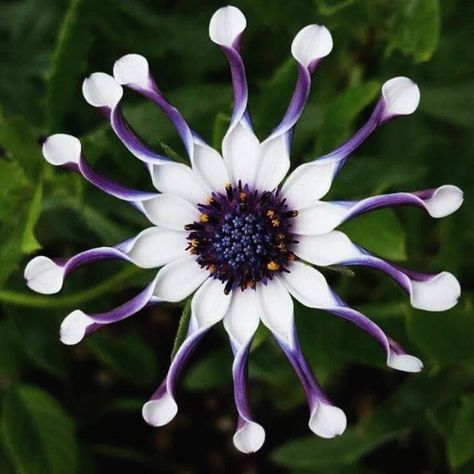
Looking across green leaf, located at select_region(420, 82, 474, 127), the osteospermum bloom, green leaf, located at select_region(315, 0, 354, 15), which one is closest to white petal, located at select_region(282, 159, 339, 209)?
the osteospermum bloom

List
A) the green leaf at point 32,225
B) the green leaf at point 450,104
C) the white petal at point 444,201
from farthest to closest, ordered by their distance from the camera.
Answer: the green leaf at point 450,104 < the green leaf at point 32,225 < the white petal at point 444,201

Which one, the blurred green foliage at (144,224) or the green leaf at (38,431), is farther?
the green leaf at (38,431)

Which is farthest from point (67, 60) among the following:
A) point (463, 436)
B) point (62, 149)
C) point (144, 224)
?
point (463, 436)

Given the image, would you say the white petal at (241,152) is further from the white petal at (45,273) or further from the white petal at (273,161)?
the white petal at (45,273)

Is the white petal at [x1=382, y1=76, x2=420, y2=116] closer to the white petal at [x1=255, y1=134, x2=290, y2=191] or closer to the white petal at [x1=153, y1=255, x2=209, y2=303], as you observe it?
the white petal at [x1=255, y1=134, x2=290, y2=191]

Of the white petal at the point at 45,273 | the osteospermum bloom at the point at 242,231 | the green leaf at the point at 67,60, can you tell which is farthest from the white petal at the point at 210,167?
the green leaf at the point at 67,60

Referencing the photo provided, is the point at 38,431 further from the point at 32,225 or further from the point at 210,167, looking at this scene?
the point at 210,167

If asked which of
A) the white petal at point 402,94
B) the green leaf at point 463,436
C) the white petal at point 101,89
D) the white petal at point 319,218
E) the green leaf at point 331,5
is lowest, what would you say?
the green leaf at point 463,436
